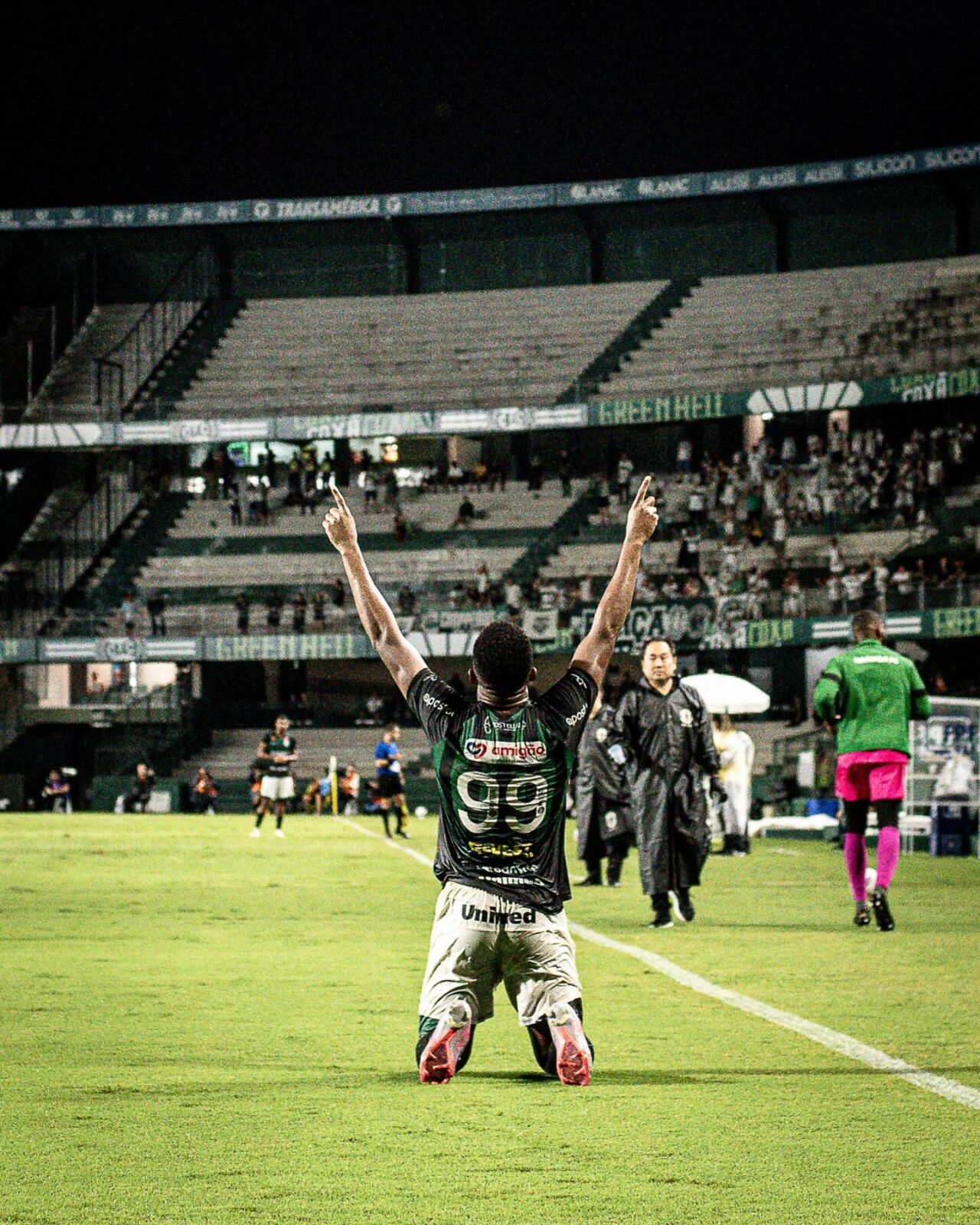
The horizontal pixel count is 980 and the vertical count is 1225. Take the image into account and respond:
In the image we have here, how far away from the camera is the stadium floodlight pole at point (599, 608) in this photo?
6.47 meters

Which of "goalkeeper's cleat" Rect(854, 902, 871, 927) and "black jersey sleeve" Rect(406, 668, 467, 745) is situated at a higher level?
"black jersey sleeve" Rect(406, 668, 467, 745)

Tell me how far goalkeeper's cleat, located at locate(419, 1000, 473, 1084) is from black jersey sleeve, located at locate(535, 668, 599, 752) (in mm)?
1003

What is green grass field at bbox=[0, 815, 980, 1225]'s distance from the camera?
4797 mm

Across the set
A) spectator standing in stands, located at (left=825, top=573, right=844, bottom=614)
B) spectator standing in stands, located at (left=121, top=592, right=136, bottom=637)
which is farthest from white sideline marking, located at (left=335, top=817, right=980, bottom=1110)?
spectator standing in stands, located at (left=121, top=592, right=136, bottom=637)

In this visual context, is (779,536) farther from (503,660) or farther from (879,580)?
(503,660)

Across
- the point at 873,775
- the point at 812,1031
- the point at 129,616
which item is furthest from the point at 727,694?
the point at 129,616

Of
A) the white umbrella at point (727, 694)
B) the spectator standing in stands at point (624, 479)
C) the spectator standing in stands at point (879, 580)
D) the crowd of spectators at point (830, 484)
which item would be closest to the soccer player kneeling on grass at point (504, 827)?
the white umbrella at point (727, 694)

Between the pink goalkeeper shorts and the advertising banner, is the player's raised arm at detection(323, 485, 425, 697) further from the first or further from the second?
the advertising banner

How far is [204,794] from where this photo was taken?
44.5m

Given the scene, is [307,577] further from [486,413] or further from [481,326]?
[481,326]

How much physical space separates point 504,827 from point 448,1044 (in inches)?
31.3

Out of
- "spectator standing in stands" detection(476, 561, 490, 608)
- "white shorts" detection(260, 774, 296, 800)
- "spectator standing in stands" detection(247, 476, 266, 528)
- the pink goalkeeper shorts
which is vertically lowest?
"white shorts" detection(260, 774, 296, 800)

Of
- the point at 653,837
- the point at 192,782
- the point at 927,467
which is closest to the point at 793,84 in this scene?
the point at 927,467

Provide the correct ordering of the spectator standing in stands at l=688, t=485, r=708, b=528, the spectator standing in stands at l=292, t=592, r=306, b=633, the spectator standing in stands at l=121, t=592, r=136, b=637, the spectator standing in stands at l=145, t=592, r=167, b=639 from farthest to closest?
the spectator standing in stands at l=121, t=592, r=136, b=637
the spectator standing in stands at l=145, t=592, r=167, b=639
the spectator standing in stands at l=292, t=592, r=306, b=633
the spectator standing in stands at l=688, t=485, r=708, b=528
